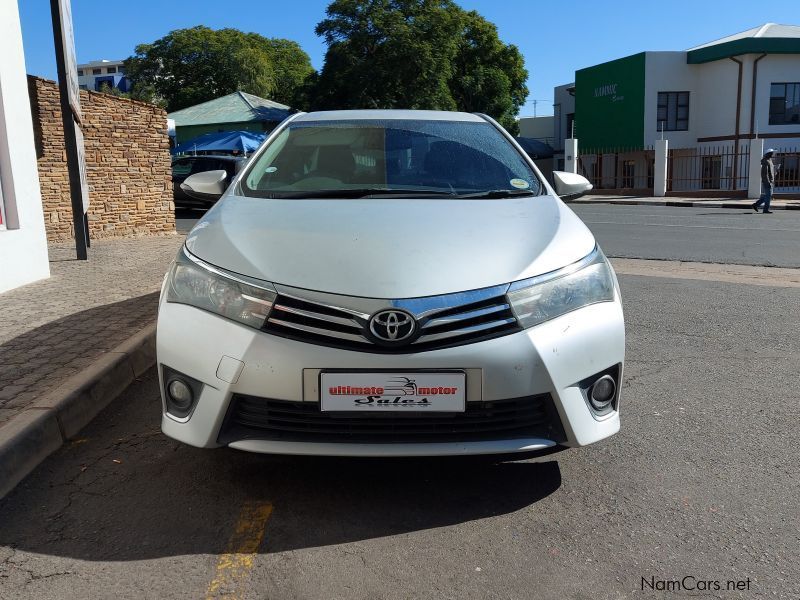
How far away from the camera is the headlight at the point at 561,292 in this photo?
273 centimetres

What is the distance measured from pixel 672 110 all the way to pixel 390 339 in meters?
38.2

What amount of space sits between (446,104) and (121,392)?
35.5 metres

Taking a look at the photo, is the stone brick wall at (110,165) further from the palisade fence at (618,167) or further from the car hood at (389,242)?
the palisade fence at (618,167)

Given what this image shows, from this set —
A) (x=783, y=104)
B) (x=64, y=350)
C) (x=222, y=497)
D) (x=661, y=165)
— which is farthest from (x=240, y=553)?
(x=783, y=104)

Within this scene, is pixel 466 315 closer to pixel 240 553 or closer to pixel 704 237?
pixel 240 553

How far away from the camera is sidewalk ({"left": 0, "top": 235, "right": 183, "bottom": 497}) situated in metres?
3.50

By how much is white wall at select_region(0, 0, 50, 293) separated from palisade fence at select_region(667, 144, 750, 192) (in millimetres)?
30559

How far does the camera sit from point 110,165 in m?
12.9

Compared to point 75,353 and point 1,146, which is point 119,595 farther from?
point 1,146

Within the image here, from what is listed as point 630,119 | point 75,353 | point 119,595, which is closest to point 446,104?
point 630,119

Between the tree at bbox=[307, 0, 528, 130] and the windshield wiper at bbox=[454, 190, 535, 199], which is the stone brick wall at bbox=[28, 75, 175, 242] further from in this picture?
the tree at bbox=[307, 0, 528, 130]

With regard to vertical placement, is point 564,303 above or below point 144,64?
below

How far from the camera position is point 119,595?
2348mm

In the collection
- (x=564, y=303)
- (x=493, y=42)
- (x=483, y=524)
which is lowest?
(x=483, y=524)
